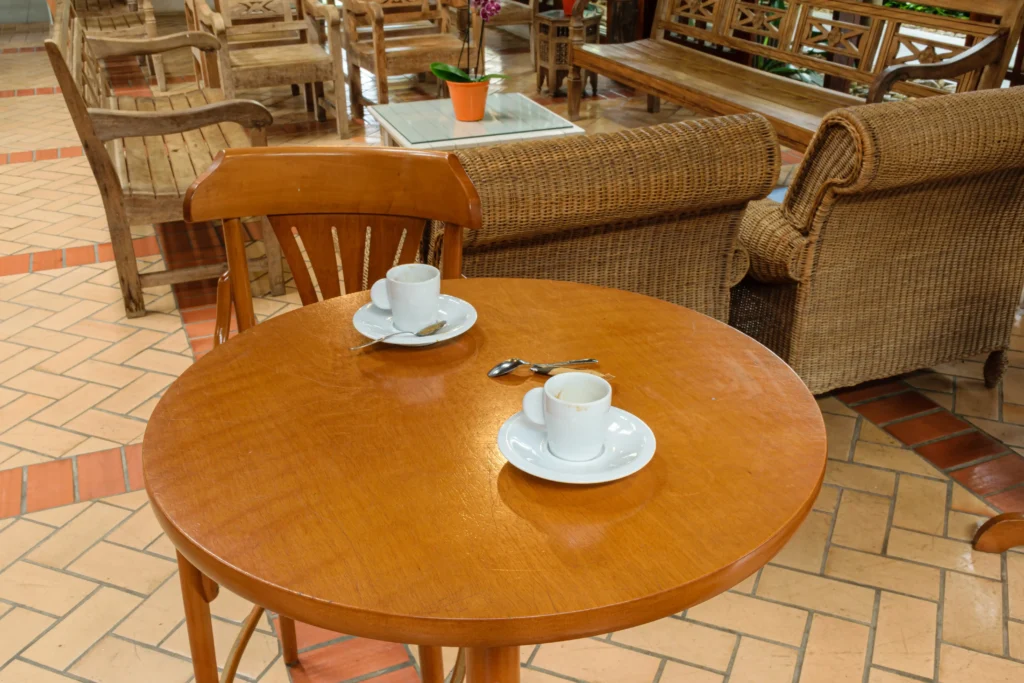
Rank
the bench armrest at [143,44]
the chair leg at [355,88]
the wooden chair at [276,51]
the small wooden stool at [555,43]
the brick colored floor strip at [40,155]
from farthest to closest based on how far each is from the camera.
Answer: the small wooden stool at [555,43] < the chair leg at [355,88] < the brick colored floor strip at [40,155] < the wooden chair at [276,51] < the bench armrest at [143,44]

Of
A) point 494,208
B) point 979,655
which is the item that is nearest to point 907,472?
point 979,655

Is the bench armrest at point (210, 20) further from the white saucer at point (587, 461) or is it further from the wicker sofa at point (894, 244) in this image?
the white saucer at point (587, 461)

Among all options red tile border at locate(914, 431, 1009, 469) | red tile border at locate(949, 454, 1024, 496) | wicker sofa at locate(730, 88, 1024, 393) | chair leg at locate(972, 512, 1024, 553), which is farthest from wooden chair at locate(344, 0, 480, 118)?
chair leg at locate(972, 512, 1024, 553)

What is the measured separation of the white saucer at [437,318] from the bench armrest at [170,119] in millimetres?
2040

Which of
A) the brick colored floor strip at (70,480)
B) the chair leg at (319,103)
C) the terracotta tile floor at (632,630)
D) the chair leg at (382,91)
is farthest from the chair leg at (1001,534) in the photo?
the chair leg at (319,103)

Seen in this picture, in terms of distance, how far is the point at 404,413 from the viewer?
1.21 m

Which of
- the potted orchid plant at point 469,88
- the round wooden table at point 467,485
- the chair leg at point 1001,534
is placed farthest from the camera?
the potted orchid plant at point 469,88

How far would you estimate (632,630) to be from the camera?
1.99m

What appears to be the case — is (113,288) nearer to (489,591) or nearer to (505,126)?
(505,126)

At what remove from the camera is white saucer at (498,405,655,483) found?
3.42ft

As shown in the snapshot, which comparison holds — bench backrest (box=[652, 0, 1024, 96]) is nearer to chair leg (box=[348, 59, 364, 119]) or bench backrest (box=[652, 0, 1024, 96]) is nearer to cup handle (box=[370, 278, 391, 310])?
chair leg (box=[348, 59, 364, 119])

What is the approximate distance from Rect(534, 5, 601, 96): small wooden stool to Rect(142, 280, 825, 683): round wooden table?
4856mm

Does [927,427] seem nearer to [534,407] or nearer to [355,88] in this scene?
[534,407]

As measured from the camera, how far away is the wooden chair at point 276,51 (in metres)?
4.98
